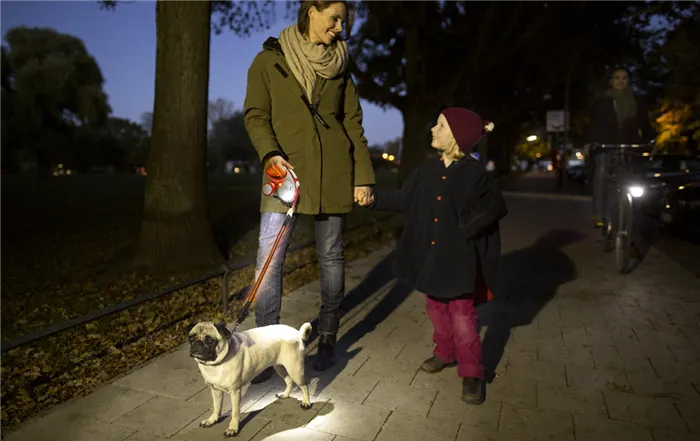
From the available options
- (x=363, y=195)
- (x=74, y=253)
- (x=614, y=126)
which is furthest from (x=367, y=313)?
(x=74, y=253)

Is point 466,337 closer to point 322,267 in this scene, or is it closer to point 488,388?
point 488,388

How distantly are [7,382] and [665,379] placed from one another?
419 cm

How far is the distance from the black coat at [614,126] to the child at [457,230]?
181 inches

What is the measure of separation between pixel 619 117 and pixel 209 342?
6.42m

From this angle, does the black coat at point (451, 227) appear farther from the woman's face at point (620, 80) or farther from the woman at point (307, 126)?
the woman's face at point (620, 80)

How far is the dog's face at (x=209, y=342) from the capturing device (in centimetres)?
280

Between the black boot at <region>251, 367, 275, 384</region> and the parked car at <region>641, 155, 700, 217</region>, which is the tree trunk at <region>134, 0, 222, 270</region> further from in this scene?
the parked car at <region>641, 155, 700, 217</region>

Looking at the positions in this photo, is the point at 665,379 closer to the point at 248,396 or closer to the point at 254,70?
the point at 248,396

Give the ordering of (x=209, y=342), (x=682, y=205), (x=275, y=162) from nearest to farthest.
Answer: (x=209, y=342) < (x=275, y=162) < (x=682, y=205)

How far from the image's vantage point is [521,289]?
671 centimetres

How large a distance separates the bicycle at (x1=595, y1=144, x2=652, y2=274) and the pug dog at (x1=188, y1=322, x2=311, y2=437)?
532cm

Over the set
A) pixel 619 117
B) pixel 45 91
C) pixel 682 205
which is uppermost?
pixel 45 91

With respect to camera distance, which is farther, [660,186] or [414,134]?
[414,134]

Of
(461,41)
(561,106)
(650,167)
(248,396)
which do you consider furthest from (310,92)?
(561,106)
